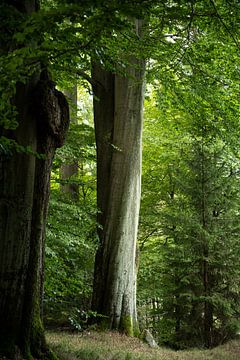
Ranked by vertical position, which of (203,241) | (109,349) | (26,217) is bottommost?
(109,349)

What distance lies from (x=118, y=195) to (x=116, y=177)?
0.42 m

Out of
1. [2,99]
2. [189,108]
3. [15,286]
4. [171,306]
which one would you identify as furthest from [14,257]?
[171,306]

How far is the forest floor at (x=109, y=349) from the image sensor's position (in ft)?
19.1

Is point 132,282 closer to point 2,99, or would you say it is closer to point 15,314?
point 15,314

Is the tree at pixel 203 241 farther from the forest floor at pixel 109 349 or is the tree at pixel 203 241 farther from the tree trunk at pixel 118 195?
the forest floor at pixel 109 349

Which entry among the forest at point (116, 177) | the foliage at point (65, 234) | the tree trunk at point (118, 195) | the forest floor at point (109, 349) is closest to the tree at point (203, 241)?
the forest at point (116, 177)

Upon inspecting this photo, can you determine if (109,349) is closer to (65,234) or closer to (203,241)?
(65,234)

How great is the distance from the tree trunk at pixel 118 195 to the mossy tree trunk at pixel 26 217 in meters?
4.41

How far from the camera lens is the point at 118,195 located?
9.32 m

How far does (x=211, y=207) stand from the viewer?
42.1ft

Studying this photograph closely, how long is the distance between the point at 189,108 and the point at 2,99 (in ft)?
26.5

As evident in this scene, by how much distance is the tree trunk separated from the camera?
29.4 feet

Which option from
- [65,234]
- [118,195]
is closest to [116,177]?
[118,195]

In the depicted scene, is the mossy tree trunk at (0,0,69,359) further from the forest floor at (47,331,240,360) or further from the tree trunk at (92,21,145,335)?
the tree trunk at (92,21,145,335)
